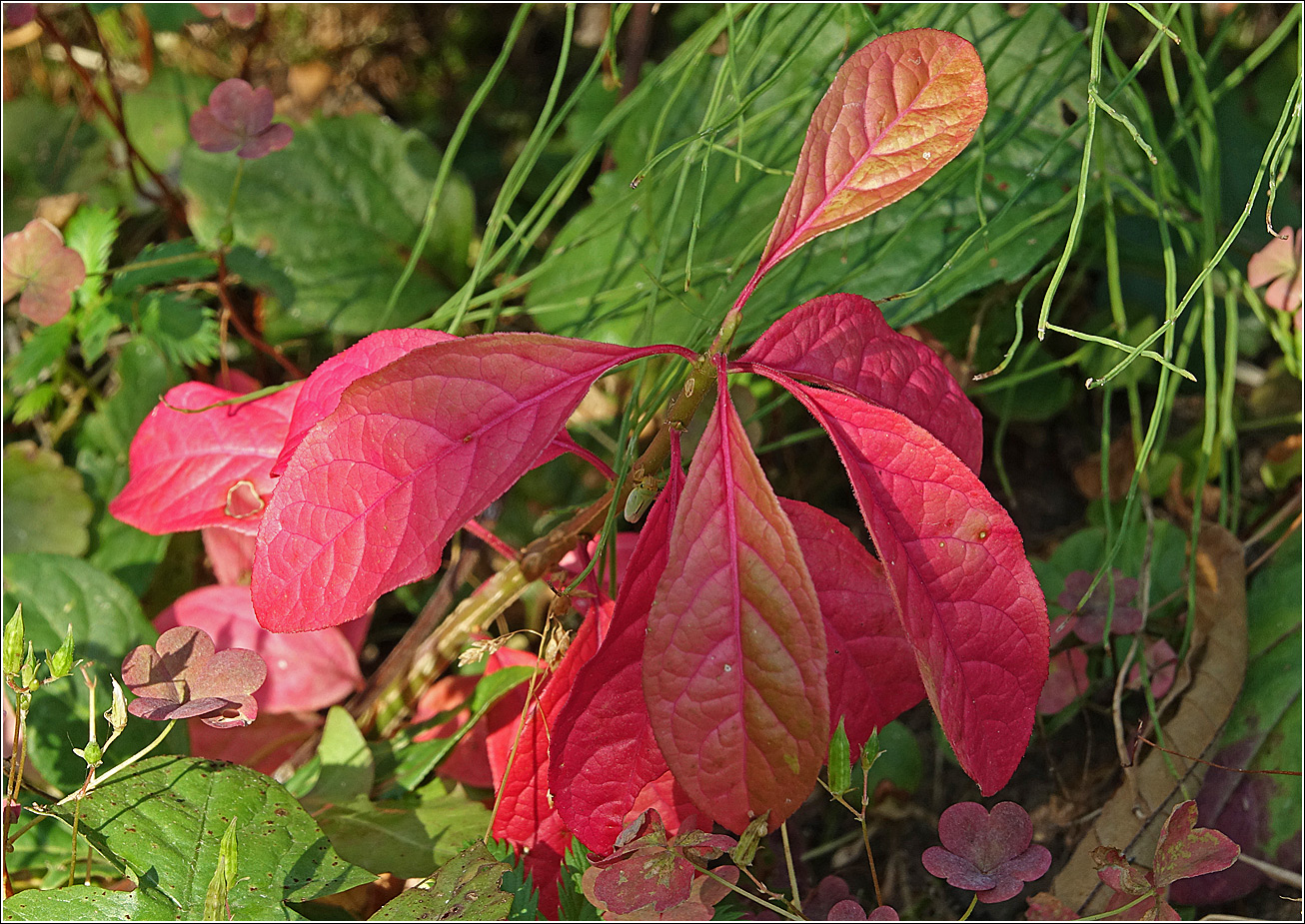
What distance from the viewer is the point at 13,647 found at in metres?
0.78

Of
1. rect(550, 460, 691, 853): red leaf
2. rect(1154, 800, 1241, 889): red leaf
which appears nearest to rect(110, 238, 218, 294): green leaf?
rect(550, 460, 691, 853): red leaf

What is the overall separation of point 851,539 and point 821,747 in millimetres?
208

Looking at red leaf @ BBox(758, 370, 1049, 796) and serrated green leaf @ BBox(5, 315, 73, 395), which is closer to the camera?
red leaf @ BBox(758, 370, 1049, 796)

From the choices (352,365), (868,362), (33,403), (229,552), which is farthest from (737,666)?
(33,403)

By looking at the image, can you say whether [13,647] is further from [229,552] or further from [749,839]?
[749,839]

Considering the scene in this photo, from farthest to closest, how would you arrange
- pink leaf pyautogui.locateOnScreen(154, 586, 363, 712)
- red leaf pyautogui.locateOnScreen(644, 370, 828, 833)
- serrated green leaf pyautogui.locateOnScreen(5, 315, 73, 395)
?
serrated green leaf pyautogui.locateOnScreen(5, 315, 73, 395), pink leaf pyautogui.locateOnScreen(154, 586, 363, 712), red leaf pyautogui.locateOnScreen(644, 370, 828, 833)

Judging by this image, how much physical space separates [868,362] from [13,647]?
2.39 feet

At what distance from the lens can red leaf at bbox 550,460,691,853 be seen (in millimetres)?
750

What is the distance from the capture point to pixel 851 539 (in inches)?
31.9

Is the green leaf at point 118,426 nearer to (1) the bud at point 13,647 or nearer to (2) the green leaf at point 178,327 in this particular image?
(2) the green leaf at point 178,327

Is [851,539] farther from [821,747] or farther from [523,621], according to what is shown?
[523,621]

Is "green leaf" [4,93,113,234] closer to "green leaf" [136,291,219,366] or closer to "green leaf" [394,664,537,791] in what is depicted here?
"green leaf" [136,291,219,366]

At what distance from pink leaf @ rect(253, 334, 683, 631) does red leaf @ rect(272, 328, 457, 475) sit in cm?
11

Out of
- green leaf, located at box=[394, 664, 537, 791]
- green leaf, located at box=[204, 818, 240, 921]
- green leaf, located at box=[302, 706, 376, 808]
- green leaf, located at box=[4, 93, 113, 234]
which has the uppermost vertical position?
green leaf, located at box=[4, 93, 113, 234]
